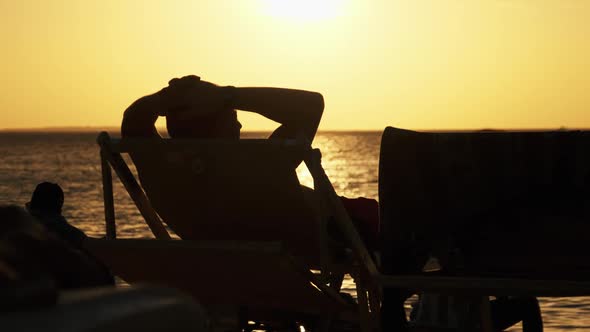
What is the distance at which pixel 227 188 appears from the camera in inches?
203

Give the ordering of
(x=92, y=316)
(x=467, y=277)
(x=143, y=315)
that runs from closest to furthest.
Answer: (x=92, y=316), (x=143, y=315), (x=467, y=277)

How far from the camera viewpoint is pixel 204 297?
5418mm

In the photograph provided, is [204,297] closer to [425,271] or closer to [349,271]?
[349,271]

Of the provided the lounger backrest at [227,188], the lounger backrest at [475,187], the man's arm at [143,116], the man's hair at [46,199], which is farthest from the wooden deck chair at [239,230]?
the man's hair at [46,199]

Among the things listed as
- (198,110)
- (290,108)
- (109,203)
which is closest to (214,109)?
(198,110)

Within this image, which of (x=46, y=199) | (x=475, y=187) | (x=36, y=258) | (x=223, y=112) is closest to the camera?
(x=36, y=258)

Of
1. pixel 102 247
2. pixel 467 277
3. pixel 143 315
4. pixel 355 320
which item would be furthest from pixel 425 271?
pixel 143 315

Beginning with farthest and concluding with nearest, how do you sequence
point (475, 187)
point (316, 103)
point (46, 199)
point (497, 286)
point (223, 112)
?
point (46, 199) < point (223, 112) < point (316, 103) < point (475, 187) < point (497, 286)

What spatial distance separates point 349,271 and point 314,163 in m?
0.57

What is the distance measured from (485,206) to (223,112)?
118cm

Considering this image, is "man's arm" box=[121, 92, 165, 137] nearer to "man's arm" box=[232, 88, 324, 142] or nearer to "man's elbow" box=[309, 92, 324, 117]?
"man's arm" box=[232, 88, 324, 142]

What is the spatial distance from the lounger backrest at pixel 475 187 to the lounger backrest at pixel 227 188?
37 centimetres

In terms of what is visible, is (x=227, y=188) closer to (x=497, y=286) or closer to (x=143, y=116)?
(x=143, y=116)

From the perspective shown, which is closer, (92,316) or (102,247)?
(92,316)
